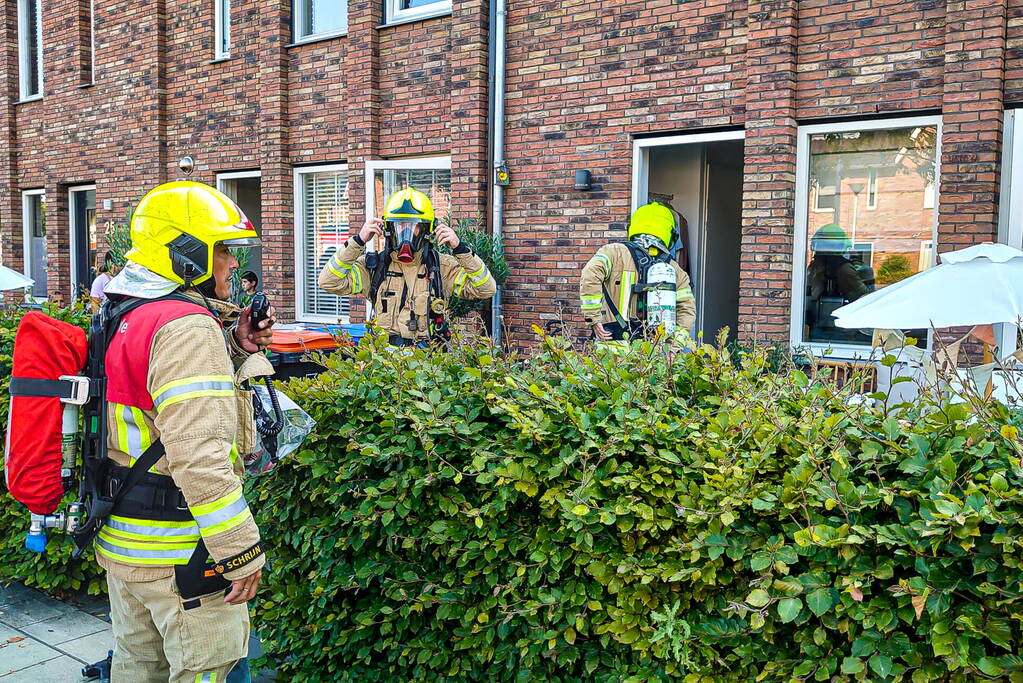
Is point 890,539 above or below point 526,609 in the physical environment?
above

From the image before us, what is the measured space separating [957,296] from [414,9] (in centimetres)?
812

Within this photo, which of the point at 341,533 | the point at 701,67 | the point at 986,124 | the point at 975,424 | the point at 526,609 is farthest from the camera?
the point at 701,67

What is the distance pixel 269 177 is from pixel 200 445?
10.6 m

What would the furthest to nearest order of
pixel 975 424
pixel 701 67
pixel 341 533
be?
pixel 701 67
pixel 341 533
pixel 975 424

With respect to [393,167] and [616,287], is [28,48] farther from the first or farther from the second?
[616,287]

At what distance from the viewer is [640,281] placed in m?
6.97

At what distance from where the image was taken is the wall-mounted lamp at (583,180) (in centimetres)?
966

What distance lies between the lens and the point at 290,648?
3781mm

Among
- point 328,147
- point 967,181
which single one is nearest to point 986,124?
point 967,181

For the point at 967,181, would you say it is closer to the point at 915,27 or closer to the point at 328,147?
the point at 915,27

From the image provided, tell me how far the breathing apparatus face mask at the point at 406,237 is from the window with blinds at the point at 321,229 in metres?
5.83

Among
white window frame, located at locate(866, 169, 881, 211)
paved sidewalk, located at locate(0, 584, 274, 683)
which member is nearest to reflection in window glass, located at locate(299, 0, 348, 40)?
white window frame, located at locate(866, 169, 881, 211)

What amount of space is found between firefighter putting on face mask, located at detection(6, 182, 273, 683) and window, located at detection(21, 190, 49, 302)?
1602cm

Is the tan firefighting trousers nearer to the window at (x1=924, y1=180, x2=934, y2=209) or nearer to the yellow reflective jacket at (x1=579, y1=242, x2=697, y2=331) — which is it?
the yellow reflective jacket at (x1=579, y1=242, x2=697, y2=331)
